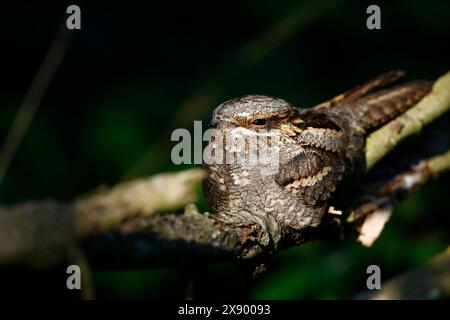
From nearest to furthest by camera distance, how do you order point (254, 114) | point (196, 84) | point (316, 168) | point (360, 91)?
point (254, 114)
point (316, 168)
point (360, 91)
point (196, 84)

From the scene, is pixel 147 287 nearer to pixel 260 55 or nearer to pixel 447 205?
pixel 260 55

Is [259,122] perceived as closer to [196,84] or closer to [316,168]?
[316,168]

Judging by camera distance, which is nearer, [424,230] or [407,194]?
[407,194]

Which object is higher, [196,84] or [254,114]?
[196,84]

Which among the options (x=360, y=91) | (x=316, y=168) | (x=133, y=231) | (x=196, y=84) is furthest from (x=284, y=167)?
(x=196, y=84)

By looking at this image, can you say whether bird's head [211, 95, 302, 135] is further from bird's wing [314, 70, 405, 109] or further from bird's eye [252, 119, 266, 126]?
bird's wing [314, 70, 405, 109]

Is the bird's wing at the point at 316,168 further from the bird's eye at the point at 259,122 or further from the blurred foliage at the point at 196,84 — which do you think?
the blurred foliage at the point at 196,84
